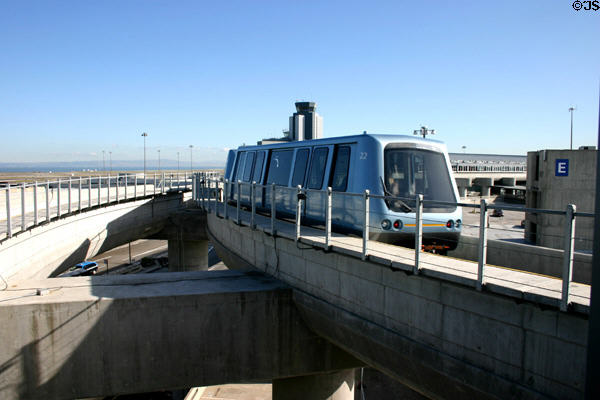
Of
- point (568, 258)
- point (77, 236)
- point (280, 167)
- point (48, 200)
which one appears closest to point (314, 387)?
point (280, 167)

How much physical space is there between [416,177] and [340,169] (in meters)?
1.77

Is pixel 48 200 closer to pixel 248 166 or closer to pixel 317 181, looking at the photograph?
pixel 248 166

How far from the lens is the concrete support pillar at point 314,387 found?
11266mm

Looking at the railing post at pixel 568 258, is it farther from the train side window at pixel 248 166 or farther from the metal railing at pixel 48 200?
the train side window at pixel 248 166

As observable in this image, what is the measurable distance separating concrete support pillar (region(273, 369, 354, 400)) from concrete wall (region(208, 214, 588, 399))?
2913mm

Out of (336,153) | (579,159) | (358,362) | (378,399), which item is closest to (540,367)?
(358,362)

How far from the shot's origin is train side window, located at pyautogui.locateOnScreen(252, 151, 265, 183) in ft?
48.4

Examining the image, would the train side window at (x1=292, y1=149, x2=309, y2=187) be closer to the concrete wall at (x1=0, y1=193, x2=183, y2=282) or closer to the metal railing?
the metal railing

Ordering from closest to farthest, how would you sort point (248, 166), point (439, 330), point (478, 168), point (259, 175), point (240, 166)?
1. point (439, 330)
2. point (259, 175)
3. point (248, 166)
4. point (240, 166)
5. point (478, 168)

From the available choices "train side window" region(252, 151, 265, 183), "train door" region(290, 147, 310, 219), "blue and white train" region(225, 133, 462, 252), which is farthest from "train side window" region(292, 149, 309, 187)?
"train side window" region(252, 151, 265, 183)

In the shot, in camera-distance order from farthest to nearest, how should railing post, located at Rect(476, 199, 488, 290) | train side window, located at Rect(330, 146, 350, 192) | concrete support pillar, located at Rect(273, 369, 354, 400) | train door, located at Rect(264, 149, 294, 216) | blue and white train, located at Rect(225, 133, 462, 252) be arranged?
1. train door, located at Rect(264, 149, 294, 216)
2. concrete support pillar, located at Rect(273, 369, 354, 400)
3. train side window, located at Rect(330, 146, 350, 192)
4. blue and white train, located at Rect(225, 133, 462, 252)
5. railing post, located at Rect(476, 199, 488, 290)

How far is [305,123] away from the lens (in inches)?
902

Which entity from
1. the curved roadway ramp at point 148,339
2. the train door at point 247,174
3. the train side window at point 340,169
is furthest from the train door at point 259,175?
the curved roadway ramp at point 148,339

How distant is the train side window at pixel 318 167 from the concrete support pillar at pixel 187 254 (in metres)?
17.4
